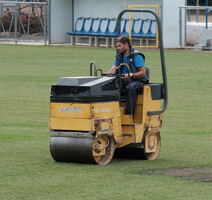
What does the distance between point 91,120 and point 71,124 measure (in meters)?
0.28

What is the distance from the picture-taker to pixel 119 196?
693cm

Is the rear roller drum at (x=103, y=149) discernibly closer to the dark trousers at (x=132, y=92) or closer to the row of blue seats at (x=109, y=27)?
the dark trousers at (x=132, y=92)

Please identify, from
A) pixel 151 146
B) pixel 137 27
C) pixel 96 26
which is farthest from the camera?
pixel 96 26

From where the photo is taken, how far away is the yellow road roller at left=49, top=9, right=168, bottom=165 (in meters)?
8.36

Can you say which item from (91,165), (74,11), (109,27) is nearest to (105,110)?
(91,165)

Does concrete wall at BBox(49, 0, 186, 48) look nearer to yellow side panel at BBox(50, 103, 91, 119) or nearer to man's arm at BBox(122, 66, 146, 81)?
man's arm at BBox(122, 66, 146, 81)

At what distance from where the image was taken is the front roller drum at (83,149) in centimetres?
837

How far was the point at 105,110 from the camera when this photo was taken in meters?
8.52

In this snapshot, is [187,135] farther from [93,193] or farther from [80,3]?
[80,3]

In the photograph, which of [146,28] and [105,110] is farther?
[146,28]

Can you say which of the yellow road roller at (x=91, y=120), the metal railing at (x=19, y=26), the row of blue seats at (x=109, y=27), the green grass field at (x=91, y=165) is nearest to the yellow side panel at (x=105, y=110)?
the yellow road roller at (x=91, y=120)

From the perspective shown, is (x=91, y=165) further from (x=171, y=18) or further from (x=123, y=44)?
(x=171, y=18)

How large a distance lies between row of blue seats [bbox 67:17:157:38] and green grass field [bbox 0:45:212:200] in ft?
46.5

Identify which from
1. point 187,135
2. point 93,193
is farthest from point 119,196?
point 187,135
